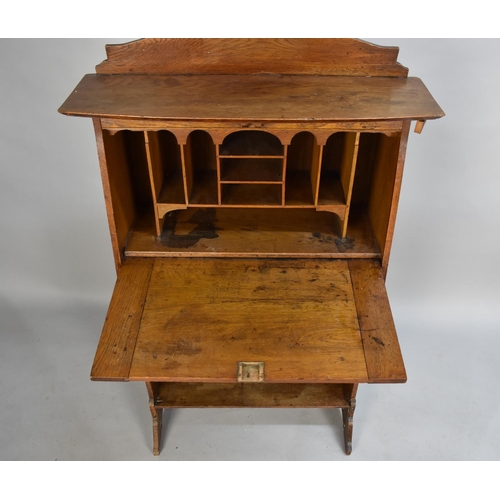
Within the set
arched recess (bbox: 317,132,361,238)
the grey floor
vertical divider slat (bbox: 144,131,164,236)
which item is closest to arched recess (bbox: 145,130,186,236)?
vertical divider slat (bbox: 144,131,164,236)

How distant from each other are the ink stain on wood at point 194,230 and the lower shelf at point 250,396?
0.71 m

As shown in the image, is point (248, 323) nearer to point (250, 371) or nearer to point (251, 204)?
point (250, 371)

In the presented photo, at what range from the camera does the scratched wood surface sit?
1967 mm

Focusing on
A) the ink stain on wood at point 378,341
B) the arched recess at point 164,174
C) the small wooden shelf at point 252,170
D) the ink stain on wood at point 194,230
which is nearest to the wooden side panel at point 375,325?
the ink stain on wood at point 378,341

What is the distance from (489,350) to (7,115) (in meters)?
2.76

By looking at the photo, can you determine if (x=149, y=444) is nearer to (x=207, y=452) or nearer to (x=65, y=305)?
(x=207, y=452)

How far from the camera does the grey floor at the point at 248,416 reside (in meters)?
2.67

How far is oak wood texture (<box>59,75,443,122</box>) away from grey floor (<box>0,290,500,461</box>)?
1526mm

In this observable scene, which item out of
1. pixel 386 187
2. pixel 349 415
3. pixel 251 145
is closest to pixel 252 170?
pixel 251 145

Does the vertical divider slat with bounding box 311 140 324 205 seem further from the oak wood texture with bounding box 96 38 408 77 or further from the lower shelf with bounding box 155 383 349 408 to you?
the lower shelf with bounding box 155 383 349 408

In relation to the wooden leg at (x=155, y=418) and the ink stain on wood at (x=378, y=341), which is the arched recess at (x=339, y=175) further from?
the wooden leg at (x=155, y=418)

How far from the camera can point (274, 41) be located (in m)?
2.08

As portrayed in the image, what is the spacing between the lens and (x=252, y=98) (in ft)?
6.54

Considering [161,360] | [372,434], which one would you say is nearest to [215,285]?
[161,360]
